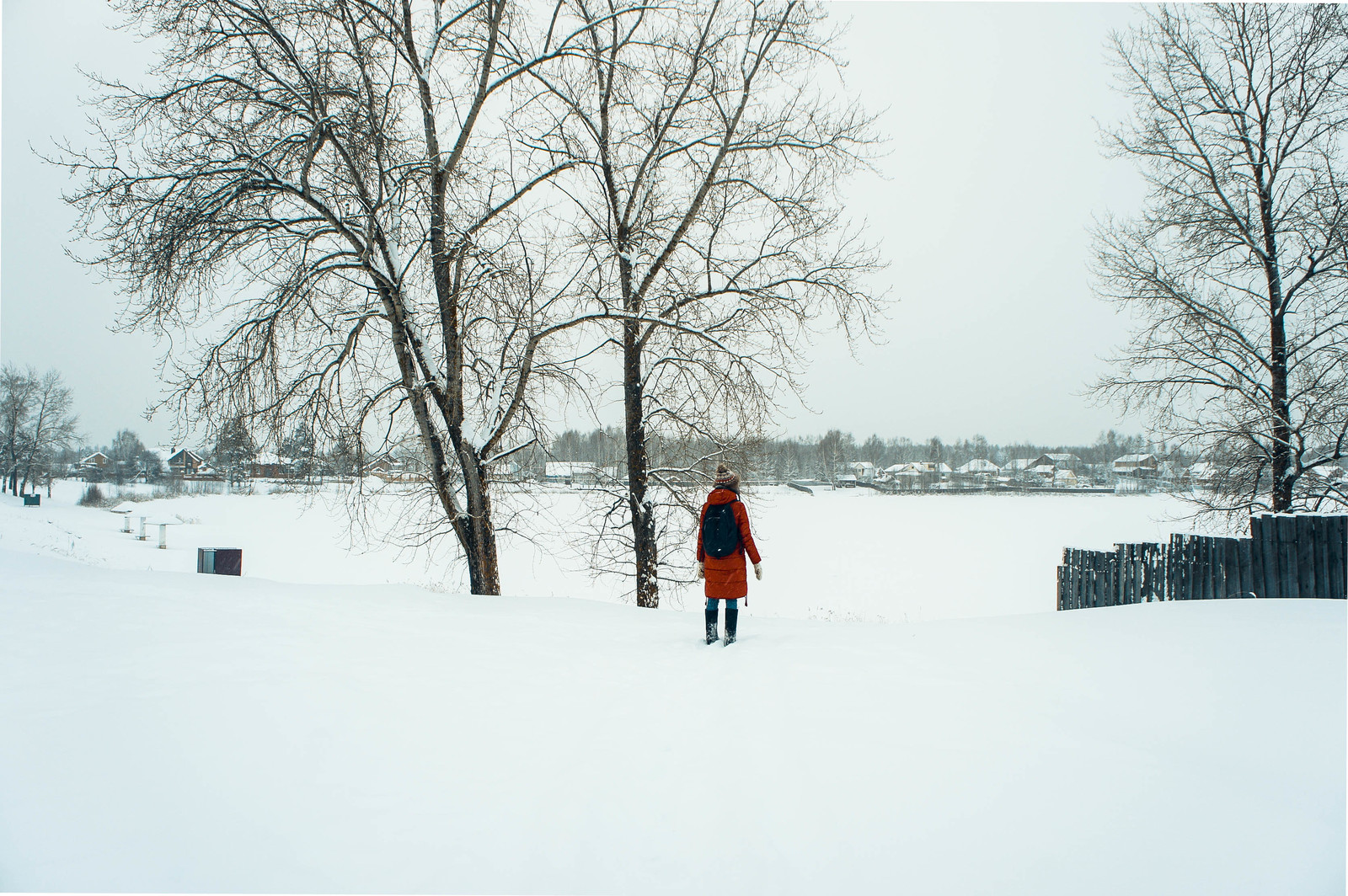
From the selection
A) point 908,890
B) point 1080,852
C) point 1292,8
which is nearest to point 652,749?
point 908,890

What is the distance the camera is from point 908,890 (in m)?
2.44

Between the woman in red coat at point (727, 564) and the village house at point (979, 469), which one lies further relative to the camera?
the village house at point (979, 469)

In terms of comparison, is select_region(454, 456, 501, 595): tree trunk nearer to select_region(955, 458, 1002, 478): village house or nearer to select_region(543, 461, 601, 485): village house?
select_region(543, 461, 601, 485): village house

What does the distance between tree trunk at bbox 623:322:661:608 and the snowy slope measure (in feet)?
17.1

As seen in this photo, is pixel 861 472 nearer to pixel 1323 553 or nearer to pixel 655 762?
pixel 1323 553

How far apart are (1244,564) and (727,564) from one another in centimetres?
740

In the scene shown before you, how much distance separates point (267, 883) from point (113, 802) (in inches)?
36.4

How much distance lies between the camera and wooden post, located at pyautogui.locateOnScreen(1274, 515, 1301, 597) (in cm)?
752

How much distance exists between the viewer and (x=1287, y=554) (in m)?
7.57

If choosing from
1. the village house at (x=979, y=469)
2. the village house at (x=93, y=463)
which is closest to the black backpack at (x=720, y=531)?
the village house at (x=93, y=463)

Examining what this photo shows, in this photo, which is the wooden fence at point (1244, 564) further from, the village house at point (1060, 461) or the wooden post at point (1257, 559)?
the village house at point (1060, 461)

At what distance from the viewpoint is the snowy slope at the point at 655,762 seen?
2494mm

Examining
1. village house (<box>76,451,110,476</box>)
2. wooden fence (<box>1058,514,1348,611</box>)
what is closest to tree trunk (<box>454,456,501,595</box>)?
wooden fence (<box>1058,514,1348,611</box>)

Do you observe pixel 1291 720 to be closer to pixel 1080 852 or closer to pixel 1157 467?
pixel 1080 852
